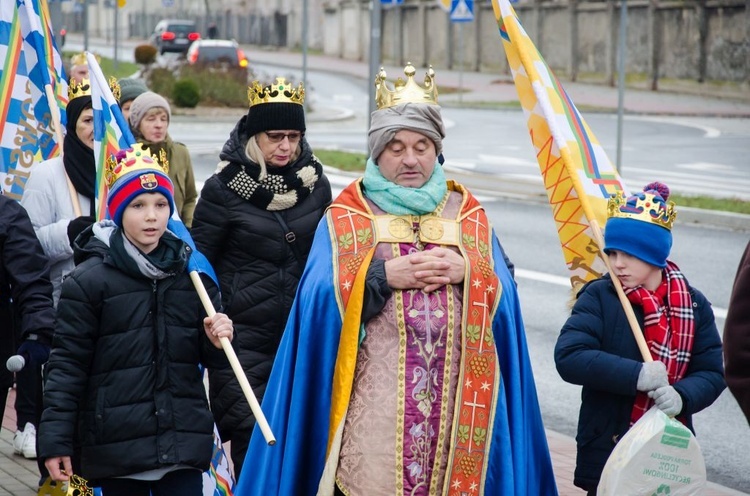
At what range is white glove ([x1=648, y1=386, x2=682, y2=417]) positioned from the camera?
446 centimetres

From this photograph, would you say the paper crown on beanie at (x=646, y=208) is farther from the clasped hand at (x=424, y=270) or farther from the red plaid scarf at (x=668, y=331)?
the clasped hand at (x=424, y=270)

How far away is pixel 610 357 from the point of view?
4574 millimetres

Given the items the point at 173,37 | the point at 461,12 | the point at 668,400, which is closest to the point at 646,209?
the point at 668,400

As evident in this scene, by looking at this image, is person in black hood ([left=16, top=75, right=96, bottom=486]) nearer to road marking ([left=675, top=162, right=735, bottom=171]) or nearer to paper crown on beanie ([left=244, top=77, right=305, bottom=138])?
paper crown on beanie ([left=244, top=77, right=305, bottom=138])

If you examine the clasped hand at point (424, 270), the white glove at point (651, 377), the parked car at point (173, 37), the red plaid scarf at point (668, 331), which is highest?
the parked car at point (173, 37)

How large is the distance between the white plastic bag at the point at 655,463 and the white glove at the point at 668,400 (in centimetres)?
4

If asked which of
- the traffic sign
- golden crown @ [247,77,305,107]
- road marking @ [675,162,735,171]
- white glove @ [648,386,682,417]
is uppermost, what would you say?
the traffic sign

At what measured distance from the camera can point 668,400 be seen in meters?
4.46

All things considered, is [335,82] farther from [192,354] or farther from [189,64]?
[192,354]

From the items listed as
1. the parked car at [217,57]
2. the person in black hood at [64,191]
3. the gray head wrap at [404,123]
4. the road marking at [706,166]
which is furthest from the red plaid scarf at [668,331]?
the parked car at [217,57]

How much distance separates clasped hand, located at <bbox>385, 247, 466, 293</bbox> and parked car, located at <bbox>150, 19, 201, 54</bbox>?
51.7 meters

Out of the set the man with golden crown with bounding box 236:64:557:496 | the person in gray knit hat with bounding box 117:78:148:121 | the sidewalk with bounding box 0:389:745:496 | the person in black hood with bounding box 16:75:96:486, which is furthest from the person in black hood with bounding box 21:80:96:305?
the man with golden crown with bounding box 236:64:557:496

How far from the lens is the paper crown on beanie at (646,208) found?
467 cm

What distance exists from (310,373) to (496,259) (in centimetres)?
75
